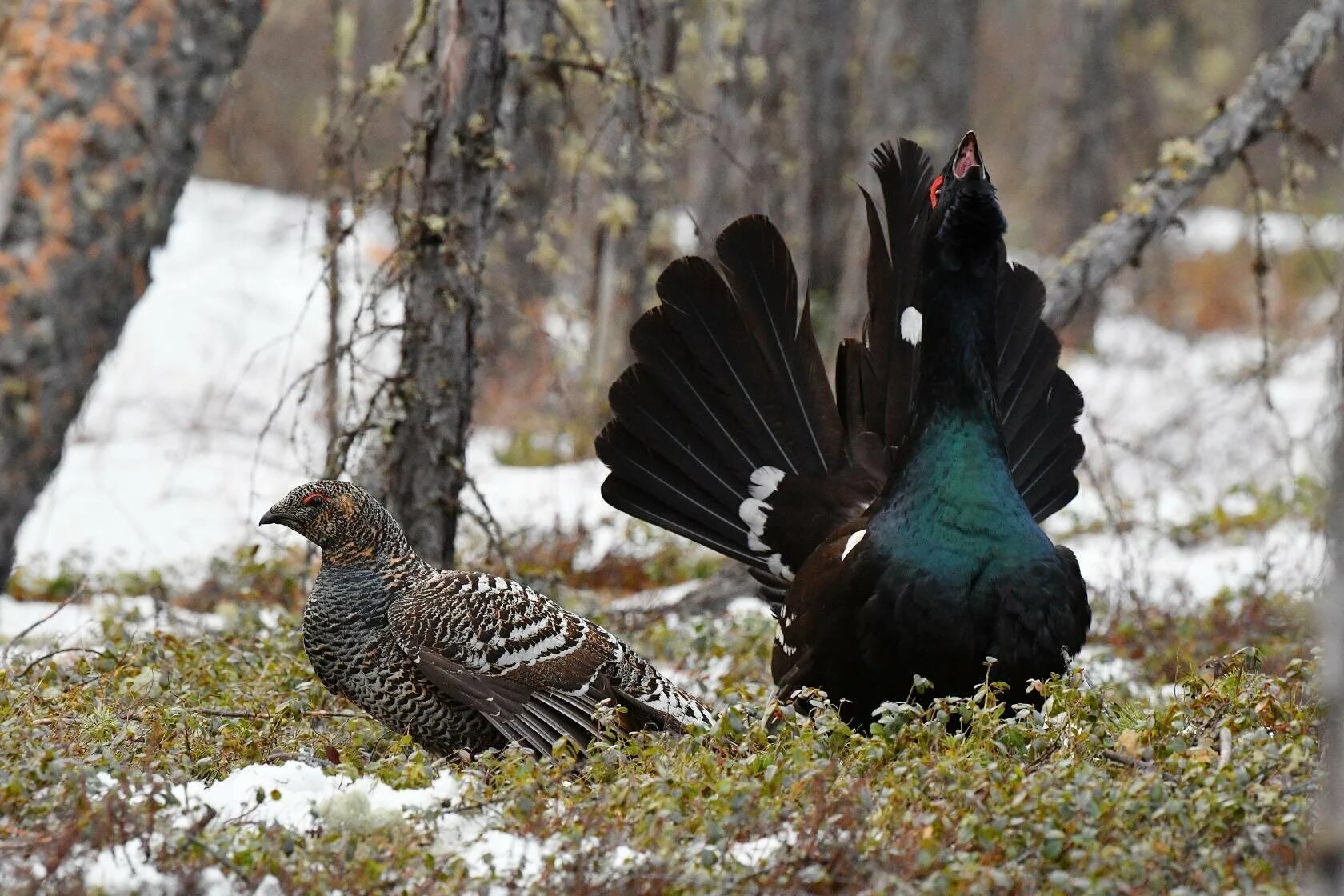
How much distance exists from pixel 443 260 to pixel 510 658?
1847 millimetres

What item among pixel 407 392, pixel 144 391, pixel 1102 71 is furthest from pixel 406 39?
pixel 1102 71

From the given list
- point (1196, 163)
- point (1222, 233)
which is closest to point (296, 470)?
point (1196, 163)

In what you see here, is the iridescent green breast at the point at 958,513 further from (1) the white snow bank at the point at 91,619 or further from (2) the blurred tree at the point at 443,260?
(1) the white snow bank at the point at 91,619

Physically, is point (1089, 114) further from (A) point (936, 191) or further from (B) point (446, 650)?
(B) point (446, 650)

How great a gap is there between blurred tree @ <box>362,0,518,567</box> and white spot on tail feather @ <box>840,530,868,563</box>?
71.7 inches

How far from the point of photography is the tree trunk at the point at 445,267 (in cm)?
579

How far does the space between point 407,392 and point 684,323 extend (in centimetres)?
113

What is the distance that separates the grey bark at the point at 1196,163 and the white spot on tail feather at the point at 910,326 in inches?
51.2

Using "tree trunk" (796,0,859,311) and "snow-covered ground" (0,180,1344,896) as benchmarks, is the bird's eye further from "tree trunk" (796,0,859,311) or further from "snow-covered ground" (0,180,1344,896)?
"tree trunk" (796,0,859,311)

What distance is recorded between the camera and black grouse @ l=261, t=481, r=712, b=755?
4609 mm

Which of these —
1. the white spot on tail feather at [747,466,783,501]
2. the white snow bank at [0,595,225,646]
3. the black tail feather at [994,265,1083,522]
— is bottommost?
the white snow bank at [0,595,225,646]

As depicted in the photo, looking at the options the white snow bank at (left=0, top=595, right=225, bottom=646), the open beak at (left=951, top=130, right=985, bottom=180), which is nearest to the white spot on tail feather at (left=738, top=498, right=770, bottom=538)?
the open beak at (left=951, top=130, right=985, bottom=180)

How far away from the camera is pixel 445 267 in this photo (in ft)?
19.4

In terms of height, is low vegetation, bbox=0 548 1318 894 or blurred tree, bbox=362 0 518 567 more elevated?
blurred tree, bbox=362 0 518 567
